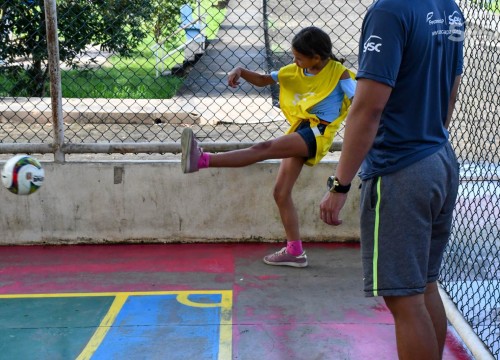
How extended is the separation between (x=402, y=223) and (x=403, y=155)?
283mm

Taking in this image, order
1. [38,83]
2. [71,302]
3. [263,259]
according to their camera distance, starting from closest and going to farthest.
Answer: [71,302], [263,259], [38,83]

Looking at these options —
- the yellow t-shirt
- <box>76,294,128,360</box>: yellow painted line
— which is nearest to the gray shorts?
<box>76,294,128,360</box>: yellow painted line

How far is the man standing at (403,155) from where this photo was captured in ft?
9.65

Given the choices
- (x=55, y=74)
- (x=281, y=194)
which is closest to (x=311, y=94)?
(x=281, y=194)

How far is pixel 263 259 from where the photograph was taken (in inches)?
233

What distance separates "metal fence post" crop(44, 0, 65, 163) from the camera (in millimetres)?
5906

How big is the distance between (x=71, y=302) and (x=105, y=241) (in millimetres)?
1213

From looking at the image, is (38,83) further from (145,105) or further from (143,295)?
(143,295)

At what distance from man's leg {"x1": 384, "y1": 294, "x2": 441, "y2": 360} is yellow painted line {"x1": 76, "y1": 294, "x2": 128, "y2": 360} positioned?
1.98 metres

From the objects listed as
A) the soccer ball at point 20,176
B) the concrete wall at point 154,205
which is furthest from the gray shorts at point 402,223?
the concrete wall at point 154,205

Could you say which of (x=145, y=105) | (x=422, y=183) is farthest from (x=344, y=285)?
(x=145, y=105)

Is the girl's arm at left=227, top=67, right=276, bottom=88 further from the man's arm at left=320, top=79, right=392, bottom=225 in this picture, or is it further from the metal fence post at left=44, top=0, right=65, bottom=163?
the man's arm at left=320, top=79, right=392, bottom=225

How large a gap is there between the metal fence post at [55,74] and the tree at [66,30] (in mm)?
2024

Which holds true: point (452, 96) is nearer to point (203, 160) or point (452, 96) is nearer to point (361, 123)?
point (361, 123)
